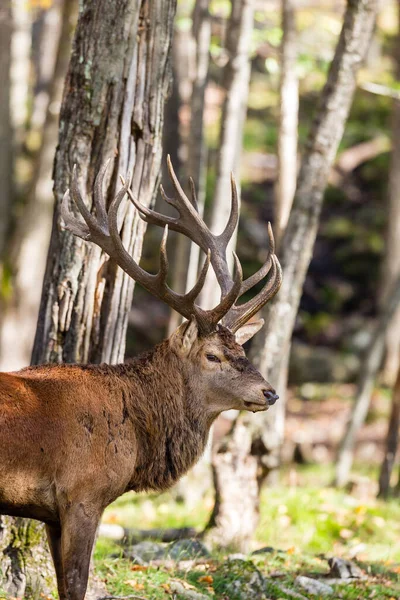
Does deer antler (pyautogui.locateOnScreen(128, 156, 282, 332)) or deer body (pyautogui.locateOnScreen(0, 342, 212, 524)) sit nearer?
deer body (pyautogui.locateOnScreen(0, 342, 212, 524))

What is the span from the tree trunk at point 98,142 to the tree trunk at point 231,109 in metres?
3.55

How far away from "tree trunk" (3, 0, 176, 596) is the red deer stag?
341mm

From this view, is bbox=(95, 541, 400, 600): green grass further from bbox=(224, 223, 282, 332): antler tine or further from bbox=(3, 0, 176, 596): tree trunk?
bbox=(224, 223, 282, 332): antler tine

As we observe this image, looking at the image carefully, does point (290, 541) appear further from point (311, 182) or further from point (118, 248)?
point (118, 248)

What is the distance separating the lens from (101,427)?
17.5 ft

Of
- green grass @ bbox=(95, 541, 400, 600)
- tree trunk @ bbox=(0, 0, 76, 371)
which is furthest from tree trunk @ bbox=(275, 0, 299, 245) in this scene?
green grass @ bbox=(95, 541, 400, 600)

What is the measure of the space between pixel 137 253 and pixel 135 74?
129 centimetres

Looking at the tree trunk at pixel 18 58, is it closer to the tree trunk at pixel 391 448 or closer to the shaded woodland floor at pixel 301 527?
the shaded woodland floor at pixel 301 527

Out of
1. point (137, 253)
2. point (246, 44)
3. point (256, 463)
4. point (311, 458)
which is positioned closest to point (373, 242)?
point (311, 458)

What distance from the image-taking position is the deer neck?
18.6 feet

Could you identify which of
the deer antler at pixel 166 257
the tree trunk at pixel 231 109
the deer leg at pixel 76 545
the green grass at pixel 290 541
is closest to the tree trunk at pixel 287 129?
the tree trunk at pixel 231 109

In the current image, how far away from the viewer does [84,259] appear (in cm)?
632

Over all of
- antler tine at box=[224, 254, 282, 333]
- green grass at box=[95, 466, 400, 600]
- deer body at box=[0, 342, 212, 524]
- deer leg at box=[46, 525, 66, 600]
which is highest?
antler tine at box=[224, 254, 282, 333]

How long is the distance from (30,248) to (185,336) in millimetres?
7873
